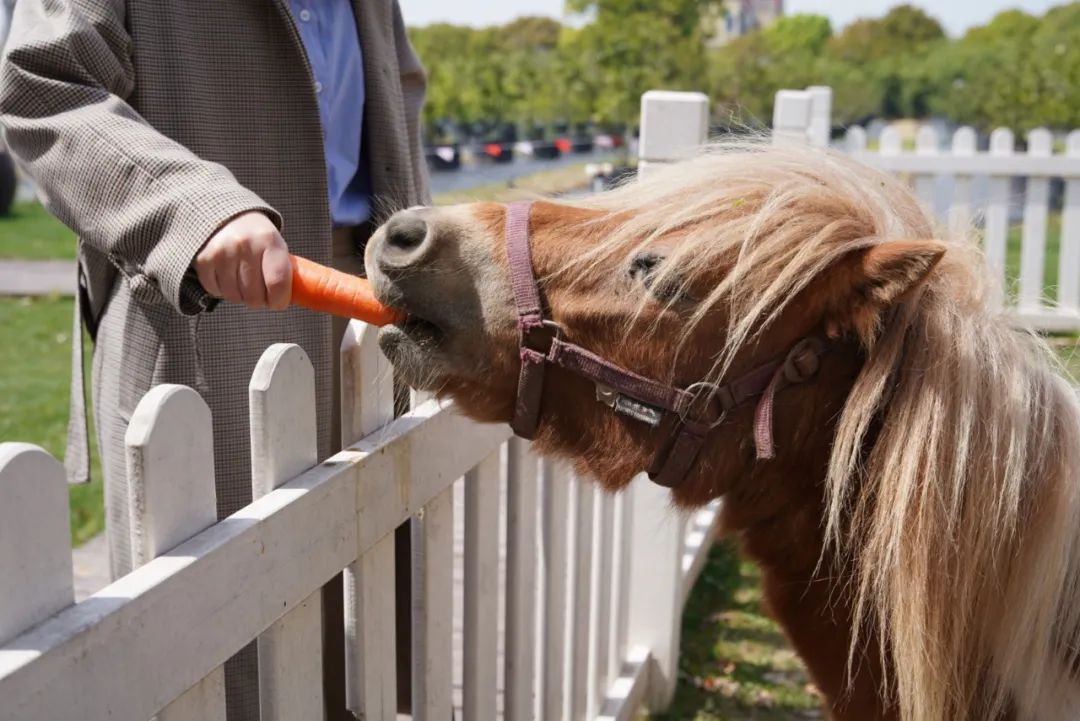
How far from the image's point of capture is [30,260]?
1138cm

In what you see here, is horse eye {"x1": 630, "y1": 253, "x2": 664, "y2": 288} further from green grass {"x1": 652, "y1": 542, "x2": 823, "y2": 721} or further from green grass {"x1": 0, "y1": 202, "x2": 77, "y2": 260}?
green grass {"x1": 0, "y1": 202, "x2": 77, "y2": 260}

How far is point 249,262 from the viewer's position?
146cm

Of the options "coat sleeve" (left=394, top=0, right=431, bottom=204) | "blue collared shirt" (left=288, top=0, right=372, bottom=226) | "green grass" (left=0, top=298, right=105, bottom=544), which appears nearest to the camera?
"blue collared shirt" (left=288, top=0, right=372, bottom=226)

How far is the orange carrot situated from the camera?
1554 mm

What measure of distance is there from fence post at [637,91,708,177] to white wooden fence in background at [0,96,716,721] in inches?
37.8

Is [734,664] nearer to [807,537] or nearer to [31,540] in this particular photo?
[807,537]

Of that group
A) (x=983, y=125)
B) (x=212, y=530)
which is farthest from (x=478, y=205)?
(x=983, y=125)

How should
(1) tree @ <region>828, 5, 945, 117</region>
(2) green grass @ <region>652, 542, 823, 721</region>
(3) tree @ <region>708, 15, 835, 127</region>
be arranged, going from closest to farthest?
(2) green grass @ <region>652, 542, 823, 721</region>
(3) tree @ <region>708, 15, 835, 127</region>
(1) tree @ <region>828, 5, 945, 117</region>

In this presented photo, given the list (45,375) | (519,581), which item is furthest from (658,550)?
(45,375)

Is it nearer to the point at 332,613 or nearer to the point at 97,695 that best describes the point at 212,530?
the point at 97,695

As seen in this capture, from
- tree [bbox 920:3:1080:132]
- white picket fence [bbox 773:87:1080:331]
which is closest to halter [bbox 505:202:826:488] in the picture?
white picket fence [bbox 773:87:1080:331]

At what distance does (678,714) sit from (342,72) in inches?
93.4

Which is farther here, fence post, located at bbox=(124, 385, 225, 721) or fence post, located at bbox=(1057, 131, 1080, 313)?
fence post, located at bbox=(1057, 131, 1080, 313)

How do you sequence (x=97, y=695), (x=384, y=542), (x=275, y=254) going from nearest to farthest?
(x=97, y=695)
(x=275, y=254)
(x=384, y=542)
